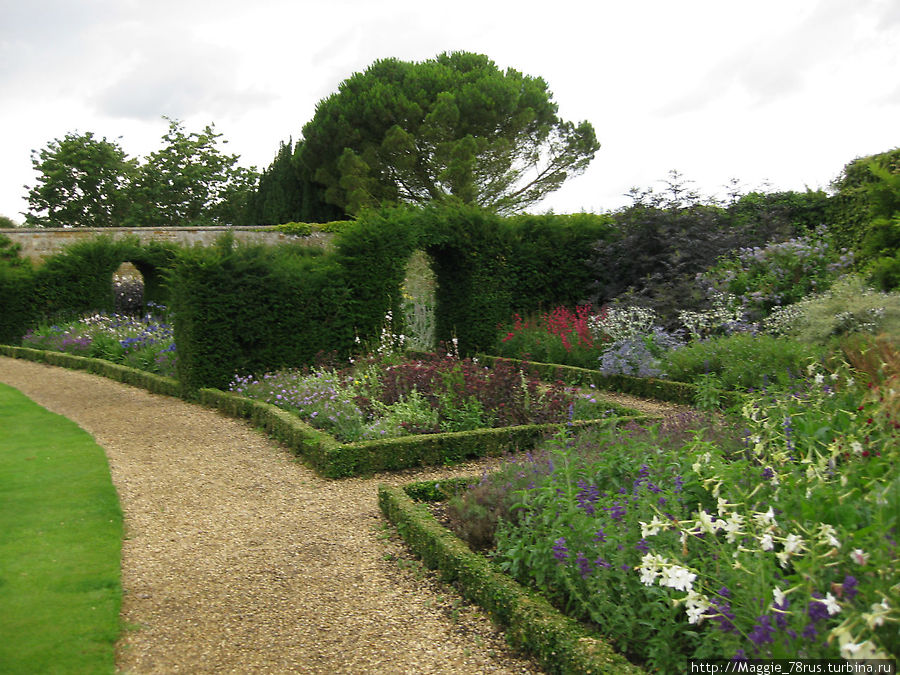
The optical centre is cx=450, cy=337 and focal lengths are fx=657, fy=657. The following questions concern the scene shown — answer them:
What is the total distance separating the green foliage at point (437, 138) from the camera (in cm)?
2481

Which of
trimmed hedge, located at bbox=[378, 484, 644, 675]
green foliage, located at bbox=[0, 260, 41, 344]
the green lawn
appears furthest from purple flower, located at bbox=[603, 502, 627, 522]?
green foliage, located at bbox=[0, 260, 41, 344]

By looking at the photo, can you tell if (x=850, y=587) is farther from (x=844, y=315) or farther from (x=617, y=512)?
(x=844, y=315)

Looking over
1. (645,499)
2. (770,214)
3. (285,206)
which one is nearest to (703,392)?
(645,499)

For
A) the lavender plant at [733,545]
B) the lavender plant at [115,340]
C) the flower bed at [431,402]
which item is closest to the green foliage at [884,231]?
the flower bed at [431,402]

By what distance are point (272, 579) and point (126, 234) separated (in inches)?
641

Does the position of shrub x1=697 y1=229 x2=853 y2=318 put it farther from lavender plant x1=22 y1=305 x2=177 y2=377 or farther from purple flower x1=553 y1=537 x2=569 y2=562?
lavender plant x1=22 y1=305 x2=177 y2=377

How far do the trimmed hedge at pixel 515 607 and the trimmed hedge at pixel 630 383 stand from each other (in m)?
4.13

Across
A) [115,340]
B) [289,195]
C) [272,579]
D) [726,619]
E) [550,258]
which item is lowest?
[272,579]

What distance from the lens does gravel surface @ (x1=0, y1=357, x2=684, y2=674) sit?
2.77 meters

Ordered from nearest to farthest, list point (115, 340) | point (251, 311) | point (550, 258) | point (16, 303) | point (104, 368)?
point (251, 311) → point (104, 368) → point (115, 340) → point (550, 258) → point (16, 303)

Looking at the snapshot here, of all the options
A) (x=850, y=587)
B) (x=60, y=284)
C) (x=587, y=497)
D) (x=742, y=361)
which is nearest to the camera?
(x=850, y=587)

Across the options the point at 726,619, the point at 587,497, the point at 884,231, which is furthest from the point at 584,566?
the point at 884,231

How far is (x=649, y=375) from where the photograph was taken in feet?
26.6

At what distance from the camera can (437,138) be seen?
25.1 m
